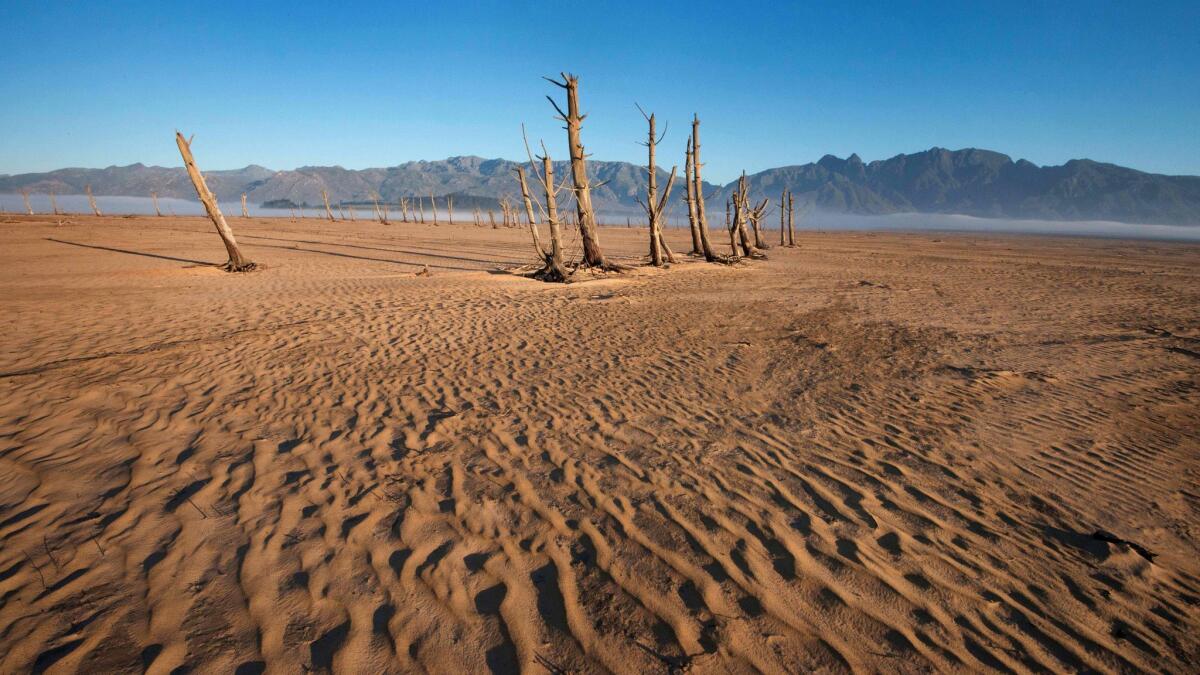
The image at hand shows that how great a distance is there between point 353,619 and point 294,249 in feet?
81.5

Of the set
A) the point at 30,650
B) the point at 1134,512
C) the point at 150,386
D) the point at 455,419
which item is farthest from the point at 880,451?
the point at 150,386

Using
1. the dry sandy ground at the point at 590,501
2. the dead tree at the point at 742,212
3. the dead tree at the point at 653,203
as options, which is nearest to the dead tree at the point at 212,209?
the dry sandy ground at the point at 590,501

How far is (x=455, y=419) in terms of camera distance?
4766mm

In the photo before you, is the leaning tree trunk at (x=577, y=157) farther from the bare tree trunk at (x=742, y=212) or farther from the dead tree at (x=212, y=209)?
the dead tree at (x=212, y=209)

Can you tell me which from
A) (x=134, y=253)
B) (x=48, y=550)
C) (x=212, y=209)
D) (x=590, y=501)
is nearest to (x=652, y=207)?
(x=212, y=209)

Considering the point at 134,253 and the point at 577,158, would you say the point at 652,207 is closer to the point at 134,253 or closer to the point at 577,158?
the point at 577,158

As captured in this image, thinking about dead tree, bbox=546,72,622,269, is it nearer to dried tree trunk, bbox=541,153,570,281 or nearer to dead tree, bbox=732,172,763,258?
dried tree trunk, bbox=541,153,570,281

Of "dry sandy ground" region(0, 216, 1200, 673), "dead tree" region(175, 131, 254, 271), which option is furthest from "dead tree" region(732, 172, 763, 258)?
"dead tree" region(175, 131, 254, 271)

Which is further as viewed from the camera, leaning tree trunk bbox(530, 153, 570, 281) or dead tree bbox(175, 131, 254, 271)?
dead tree bbox(175, 131, 254, 271)

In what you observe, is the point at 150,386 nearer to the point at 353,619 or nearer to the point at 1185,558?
the point at 353,619

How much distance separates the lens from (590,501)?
11.2 feet

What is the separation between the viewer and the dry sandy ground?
2318 mm

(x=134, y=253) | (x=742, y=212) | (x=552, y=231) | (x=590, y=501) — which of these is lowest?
(x=590, y=501)

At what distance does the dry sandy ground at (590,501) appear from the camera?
2318 mm
